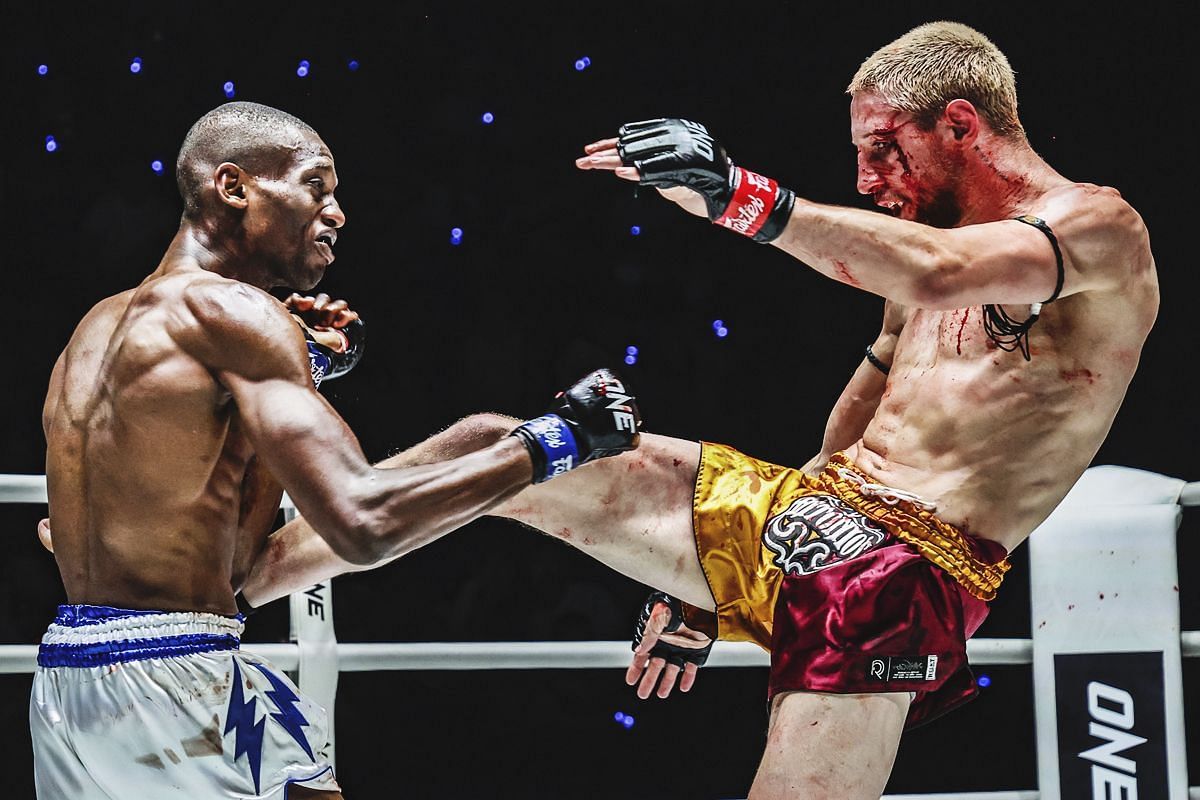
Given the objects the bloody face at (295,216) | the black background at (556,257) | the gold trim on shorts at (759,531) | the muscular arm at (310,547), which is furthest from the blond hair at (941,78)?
the black background at (556,257)

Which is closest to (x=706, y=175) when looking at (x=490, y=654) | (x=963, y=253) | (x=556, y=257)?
(x=963, y=253)

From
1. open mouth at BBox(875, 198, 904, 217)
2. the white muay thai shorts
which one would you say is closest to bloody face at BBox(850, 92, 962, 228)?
open mouth at BBox(875, 198, 904, 217)

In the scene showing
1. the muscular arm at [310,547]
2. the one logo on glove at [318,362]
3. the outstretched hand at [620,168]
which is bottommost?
the muscular arm at [310,547]

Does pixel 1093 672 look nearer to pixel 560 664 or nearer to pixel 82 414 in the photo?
pixel 560 664

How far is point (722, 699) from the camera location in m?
3.95

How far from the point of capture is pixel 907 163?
2.14m

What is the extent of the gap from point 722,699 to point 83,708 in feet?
8.83

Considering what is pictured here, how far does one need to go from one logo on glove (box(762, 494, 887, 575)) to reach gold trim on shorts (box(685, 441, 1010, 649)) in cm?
1

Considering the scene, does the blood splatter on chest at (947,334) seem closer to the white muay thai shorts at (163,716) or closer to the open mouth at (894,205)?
the open mouth at (894,205)

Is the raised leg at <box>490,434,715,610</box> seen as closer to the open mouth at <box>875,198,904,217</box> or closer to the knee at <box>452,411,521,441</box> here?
the knee at <box>452,411,521,441</box>

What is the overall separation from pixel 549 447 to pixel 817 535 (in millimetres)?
538

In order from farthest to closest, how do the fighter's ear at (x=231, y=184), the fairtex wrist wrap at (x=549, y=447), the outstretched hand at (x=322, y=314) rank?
1. the outstretched hand at (x=322, y=314)
2. the fighter's ear at (x=231, y=184)
3. the fairtex wrist wrap at (x=549, y=447)

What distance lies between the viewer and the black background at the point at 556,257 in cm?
351

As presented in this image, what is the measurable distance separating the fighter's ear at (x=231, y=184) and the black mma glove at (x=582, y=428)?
47 cm
